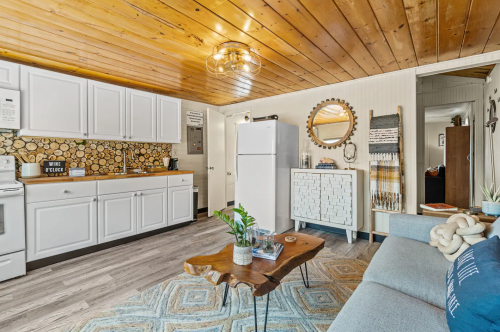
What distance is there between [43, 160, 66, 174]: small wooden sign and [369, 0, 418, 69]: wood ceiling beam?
12.4ft

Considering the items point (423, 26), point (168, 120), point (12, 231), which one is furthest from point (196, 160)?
point (423, 26)

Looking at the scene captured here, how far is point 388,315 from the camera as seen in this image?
1.09m

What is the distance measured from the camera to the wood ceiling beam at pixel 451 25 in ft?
5.99

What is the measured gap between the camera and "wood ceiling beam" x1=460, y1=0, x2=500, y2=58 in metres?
1.84

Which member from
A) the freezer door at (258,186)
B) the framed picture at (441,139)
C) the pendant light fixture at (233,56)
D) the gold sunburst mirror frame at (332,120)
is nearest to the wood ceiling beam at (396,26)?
the gold sunburst mirror frame at (332,120)

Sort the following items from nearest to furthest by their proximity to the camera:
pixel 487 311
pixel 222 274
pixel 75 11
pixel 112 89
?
pixel 487 311 < pixel 222 274 < pixel 75 11 < pixel 112 89

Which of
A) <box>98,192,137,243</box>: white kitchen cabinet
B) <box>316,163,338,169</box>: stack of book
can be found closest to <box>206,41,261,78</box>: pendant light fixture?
<box>316,163,338,169</box>: stack of book

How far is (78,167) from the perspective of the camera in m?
3.26

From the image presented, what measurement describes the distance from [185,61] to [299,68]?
4.60ft

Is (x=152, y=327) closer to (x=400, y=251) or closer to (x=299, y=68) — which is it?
(x=400, y=251)

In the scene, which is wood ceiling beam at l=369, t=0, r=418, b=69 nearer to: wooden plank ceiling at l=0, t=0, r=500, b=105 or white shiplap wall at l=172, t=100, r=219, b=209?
wooden plank ceiling at l=0, t=0, r=500, b=105

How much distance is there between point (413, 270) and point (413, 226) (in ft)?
2.18

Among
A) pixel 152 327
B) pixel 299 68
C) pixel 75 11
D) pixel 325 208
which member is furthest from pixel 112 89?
pixel 325 208

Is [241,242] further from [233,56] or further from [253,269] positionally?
[233,56]
